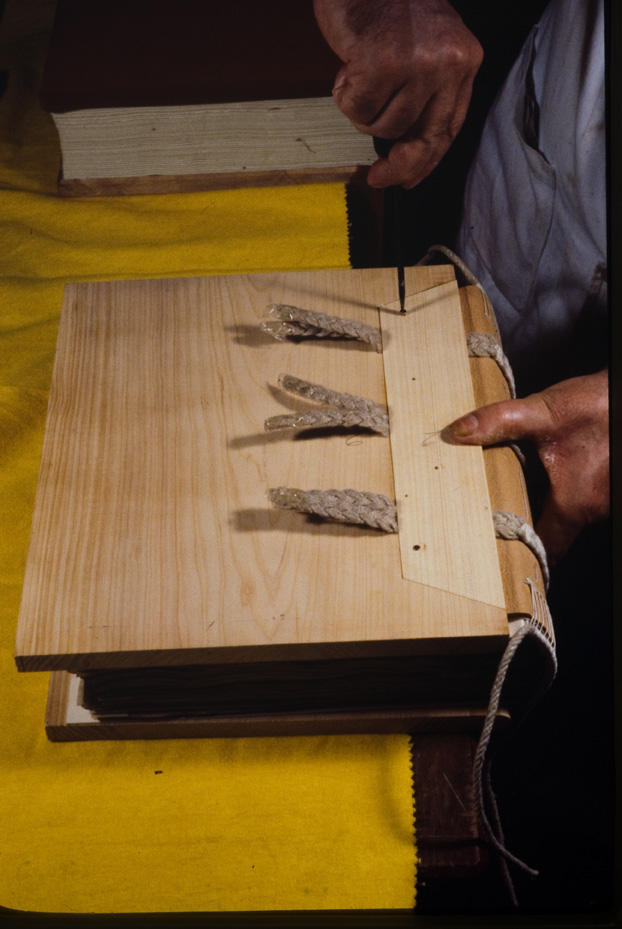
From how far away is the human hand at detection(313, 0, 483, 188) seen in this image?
64 centimetres

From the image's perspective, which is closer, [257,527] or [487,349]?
[257,527]

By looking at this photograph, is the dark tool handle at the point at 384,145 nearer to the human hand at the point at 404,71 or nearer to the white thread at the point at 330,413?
the human hand at the point at 404,71

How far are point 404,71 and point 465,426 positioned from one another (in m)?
0.27

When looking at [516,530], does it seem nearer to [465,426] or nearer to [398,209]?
[465,426]

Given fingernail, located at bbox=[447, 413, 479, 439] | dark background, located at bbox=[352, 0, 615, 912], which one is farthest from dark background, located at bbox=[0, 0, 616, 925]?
fingernail, located at bbox=[447, 413, 479, 439]

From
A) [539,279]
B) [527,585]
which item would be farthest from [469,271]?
[527,585]

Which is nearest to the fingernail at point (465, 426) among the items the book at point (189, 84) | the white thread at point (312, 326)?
the white thread at point (312, 326)

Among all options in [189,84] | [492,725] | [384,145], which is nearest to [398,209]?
[384,145]

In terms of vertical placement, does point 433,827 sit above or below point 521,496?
below

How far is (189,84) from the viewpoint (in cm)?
75

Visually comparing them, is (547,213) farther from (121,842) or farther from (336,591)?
(121,842)

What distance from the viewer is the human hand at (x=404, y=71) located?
0.64 metres

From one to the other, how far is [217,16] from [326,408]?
34 cm

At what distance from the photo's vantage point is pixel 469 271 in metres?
0.78
